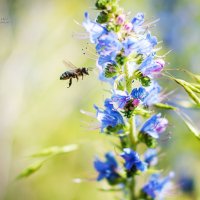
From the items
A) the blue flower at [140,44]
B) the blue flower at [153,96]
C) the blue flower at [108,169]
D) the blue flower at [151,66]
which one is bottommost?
the blue flower at [108,169]

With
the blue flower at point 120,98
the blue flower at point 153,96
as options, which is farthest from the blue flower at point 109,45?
the blue flower at point 153,96

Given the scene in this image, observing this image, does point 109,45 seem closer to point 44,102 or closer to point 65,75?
point 65,75

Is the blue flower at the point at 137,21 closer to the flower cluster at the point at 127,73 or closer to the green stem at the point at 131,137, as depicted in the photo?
the flower cluster at the point at 127,73

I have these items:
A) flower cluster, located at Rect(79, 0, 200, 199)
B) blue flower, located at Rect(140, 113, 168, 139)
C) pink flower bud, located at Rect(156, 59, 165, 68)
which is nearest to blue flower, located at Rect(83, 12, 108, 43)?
flower cluster, located at Rect(79, 0, 200, 199)

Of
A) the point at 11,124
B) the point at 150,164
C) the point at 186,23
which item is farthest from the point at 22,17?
the point at 150,164

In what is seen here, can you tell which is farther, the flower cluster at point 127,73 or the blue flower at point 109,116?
the blue flower at point 109,116

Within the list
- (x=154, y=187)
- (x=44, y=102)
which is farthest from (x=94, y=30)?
(x=44, y=102)

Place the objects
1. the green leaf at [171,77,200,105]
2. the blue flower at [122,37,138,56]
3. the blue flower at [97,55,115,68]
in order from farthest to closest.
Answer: the blue flower at [97,55,115,68] → the blue flower at [122,37,138,56] → the green leaf at [171,77,200,105]

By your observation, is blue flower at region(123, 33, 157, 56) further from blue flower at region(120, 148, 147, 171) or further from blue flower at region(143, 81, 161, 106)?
blue flower at region(120, 148, 147, 171)

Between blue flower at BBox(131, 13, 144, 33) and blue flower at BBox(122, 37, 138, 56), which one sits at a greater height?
blue flower at BBox(131, 13, 144, 33)
